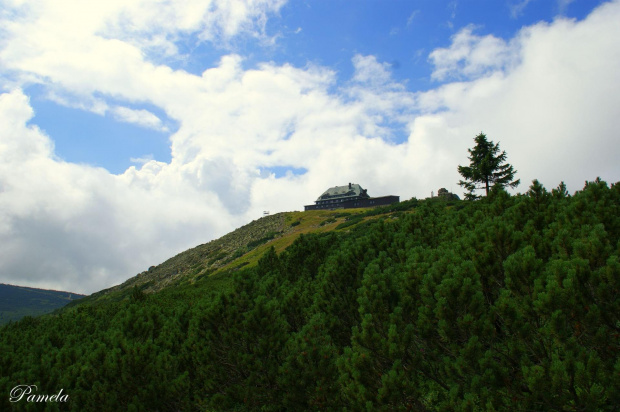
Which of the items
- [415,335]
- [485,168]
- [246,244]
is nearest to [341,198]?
[246,244]

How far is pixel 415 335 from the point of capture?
738 centimetres

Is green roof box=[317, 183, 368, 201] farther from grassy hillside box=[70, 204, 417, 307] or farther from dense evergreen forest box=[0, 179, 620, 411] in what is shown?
dense evergreen forest box=[0, 179, 620, 411]

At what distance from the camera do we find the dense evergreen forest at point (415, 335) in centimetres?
540

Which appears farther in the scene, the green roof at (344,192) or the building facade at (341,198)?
the green roof at (344,192)

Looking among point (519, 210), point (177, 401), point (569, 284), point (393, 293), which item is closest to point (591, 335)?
point (569, 284)

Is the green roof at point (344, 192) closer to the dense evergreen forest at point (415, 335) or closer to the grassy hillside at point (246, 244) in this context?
the grassy hillside at point (246, 244)

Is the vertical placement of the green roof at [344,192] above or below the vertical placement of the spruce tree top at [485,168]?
above

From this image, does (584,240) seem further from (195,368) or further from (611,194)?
(195,368)

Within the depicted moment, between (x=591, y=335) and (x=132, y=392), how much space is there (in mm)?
10373

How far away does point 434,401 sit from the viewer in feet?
25.4

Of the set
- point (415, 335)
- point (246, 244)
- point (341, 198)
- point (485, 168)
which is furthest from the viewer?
point (341, 198)

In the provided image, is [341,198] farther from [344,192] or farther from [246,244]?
[246,244]

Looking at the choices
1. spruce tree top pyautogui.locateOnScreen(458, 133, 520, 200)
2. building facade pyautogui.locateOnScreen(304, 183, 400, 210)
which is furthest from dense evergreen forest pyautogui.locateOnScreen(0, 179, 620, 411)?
building facade pyautogui.locateOnScreen(304, 183, 400, 210)

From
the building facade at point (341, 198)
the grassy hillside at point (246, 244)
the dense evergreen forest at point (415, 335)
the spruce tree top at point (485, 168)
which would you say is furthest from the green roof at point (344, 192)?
the dense evergreen forest at point (415, 335)
